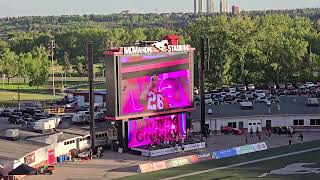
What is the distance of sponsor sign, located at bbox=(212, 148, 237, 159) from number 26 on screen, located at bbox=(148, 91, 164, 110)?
21.6ft

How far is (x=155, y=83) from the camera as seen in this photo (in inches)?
2078

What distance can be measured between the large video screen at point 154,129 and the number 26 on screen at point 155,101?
99 centimetres

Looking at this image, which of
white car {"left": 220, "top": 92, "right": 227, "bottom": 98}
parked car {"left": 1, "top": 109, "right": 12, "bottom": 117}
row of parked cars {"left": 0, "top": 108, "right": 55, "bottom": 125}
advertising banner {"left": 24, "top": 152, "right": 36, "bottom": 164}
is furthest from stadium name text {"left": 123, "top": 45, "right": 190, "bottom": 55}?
white car {"left": 220, "top": 92, "right": 227, "bottom": 98}

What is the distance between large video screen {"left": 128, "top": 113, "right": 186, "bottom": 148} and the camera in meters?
52.0

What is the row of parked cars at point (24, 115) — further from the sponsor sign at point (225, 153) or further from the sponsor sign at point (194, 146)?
the sponsor sign at point (225, 153)

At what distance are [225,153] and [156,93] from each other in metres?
7.91

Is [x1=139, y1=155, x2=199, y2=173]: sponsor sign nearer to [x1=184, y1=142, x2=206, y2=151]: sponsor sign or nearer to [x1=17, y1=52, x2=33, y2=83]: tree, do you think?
[x1=184, y1=142, x2=206, y2=151]: sponsor sign

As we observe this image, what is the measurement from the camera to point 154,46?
52.8 meters

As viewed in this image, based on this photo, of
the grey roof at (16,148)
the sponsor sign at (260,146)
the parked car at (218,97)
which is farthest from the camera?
the parked car at (218,97)

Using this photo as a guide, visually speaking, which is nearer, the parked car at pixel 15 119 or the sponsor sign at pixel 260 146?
the sponsor sign at pixel 260 146

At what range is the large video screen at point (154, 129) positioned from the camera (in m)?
52.0

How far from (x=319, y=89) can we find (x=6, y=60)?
6264cm

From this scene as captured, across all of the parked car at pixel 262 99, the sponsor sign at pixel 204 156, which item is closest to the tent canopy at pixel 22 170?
the sponsor sign at pixel 204 156

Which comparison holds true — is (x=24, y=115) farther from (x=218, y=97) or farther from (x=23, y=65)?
(x=23, y=65)
